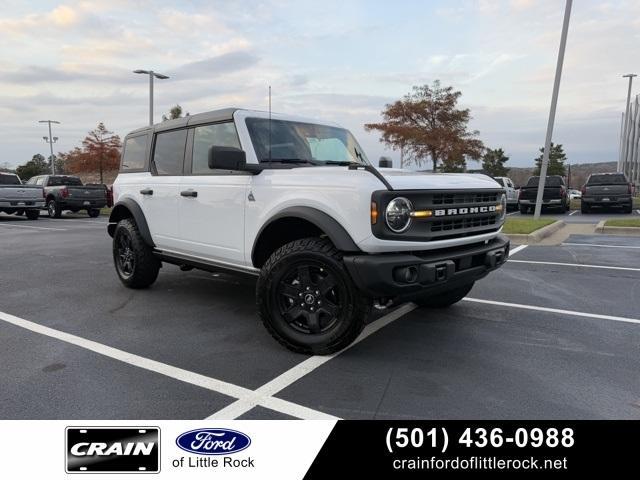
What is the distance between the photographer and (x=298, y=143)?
15.9 ft

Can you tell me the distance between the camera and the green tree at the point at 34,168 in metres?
59.9

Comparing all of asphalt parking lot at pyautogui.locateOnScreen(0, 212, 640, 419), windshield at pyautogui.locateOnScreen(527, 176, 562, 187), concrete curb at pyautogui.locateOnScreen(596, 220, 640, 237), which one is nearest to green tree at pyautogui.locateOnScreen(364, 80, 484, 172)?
windshield at pyautogui.locateOnScreen(527, 176, 562, 187)

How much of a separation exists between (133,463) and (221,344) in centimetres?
191

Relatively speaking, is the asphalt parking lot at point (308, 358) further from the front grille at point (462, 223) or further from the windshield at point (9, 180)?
the windshield at point (9, 180)

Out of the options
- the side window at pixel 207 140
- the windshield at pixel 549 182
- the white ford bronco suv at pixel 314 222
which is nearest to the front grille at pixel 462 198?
the white ford bronco suv at pixel 314 222

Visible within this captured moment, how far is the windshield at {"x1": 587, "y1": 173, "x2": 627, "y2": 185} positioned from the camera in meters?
21.2

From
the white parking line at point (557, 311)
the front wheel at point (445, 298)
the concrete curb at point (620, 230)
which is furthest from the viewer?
the concrete curb at point (620, 230)

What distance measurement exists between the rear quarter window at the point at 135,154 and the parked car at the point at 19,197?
15.6m

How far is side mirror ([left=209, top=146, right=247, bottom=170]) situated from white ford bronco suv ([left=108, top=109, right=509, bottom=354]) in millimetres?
10

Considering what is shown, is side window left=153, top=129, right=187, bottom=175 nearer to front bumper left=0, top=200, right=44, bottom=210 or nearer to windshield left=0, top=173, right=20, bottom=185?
front bumper left=0, top=200, right=44, bottom=210

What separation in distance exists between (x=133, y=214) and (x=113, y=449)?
13.0 ft

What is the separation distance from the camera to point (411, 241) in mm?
3666

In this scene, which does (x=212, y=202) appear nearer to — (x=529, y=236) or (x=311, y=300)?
(x=311, y=300)

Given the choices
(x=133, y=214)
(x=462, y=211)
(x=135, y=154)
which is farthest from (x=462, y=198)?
(x=135, y=154)
